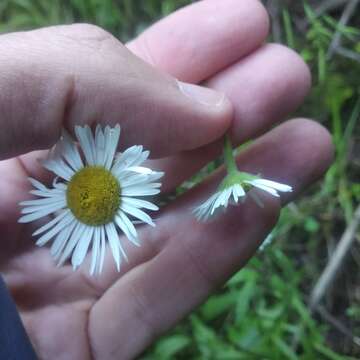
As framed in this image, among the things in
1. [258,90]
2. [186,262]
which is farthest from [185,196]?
[258,90]

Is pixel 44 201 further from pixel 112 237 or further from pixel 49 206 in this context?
pixel 112 237

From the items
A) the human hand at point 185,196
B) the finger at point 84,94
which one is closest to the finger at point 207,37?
the human hand at point 185,196

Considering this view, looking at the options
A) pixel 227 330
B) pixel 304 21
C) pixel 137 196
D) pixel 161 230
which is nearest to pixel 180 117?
pixel 137 196

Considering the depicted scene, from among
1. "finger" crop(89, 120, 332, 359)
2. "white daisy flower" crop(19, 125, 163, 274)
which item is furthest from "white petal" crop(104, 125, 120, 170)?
"finger" crop(89, 120, 332, 359)

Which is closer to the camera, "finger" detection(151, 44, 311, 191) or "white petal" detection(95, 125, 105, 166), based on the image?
"white petal" detection(95, 125, 105, 166)

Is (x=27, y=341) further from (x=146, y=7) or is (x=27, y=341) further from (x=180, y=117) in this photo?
(x=146, y=7)

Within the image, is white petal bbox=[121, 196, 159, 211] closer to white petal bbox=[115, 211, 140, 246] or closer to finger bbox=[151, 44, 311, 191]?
white petal bbox=[115, 211, 140, 246]
